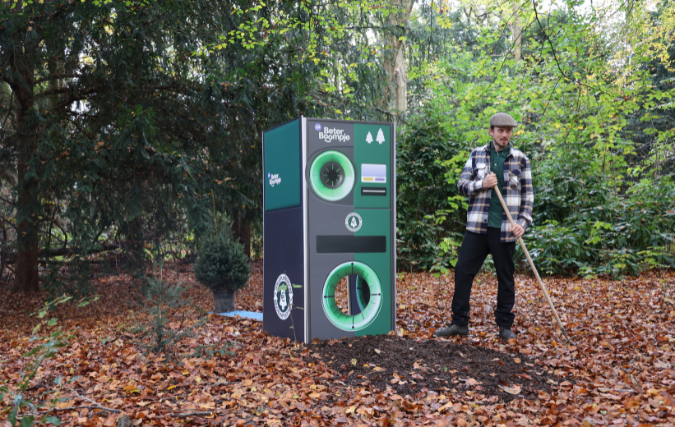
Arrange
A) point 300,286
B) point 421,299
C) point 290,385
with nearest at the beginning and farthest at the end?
point 290,385, point 300,286, point 421,299

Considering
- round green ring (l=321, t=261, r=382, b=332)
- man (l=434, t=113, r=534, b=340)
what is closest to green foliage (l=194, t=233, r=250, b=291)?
round green ring (l=321, t=261, r=382, b=332)

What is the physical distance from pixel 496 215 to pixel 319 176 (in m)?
1.42

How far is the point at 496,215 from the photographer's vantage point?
3971 mm

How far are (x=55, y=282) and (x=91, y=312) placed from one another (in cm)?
100

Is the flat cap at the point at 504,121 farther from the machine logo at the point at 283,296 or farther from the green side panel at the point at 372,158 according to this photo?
the machine logo at the point at 283,296

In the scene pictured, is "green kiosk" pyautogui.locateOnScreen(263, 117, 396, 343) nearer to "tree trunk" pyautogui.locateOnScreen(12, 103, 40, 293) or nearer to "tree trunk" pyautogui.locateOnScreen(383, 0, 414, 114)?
"tree trunk" pyautogui.locateOnScreen(12, 103, 40, 293)

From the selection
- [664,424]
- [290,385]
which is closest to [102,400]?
[290,385]

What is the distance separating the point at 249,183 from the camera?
769cm

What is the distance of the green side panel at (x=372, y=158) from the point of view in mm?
4098

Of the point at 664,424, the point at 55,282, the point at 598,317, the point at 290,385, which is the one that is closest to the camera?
the point at 664,424

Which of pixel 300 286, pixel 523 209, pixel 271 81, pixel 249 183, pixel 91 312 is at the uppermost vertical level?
pixel 271 81

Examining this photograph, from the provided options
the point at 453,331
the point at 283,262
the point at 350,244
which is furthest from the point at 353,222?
the point at 453,331

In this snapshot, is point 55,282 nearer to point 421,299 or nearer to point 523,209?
point 421,299

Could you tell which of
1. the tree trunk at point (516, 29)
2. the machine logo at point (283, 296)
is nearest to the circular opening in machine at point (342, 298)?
the machine logo at point (283, 296)
